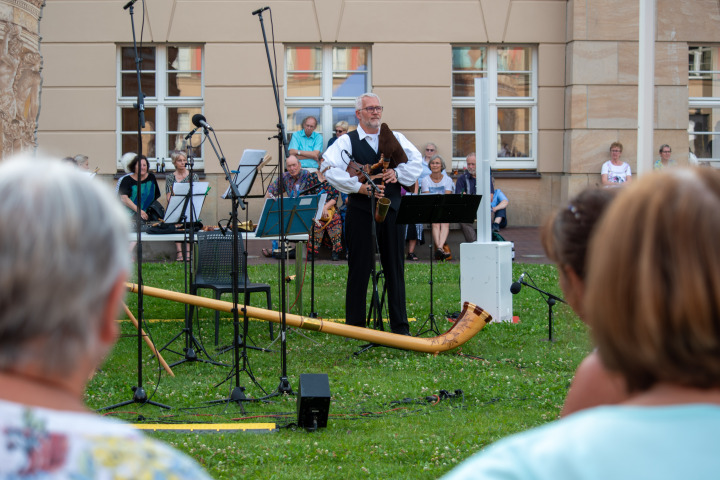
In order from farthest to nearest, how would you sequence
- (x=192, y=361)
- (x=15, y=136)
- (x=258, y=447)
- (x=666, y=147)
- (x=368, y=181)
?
(x=666, y=147) → (x=368, y=181) → (x=192, y=361) → (x=15, y=136) → (x=258, y=447)

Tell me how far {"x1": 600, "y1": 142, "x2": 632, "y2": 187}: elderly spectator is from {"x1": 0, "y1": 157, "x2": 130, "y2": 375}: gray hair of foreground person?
15.6 m

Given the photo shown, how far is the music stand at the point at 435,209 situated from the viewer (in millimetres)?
8133

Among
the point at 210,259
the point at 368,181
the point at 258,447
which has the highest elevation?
the point at 368,181

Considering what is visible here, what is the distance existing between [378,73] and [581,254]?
49.4ft

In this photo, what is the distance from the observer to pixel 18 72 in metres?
5.82

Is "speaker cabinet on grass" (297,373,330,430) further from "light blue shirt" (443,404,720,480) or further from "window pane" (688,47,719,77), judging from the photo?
"window pane" (688,47,719,77)

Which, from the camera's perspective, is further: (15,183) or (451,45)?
(451,45)

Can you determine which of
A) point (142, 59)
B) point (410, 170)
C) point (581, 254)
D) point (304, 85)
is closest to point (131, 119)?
point (142, 59)

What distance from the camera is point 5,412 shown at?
1242 mm

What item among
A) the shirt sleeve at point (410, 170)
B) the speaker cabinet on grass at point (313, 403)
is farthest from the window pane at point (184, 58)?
the speaker cabinet on grass at point (313, 403)

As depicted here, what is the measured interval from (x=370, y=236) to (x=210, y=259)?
1680 millimetres

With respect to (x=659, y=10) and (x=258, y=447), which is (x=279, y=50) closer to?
(x=659, y=10)

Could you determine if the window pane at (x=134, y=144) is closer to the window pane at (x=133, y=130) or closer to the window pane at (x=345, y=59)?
the window pane at (x=133, y=130)

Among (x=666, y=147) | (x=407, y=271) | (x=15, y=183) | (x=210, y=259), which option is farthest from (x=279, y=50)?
(x=15, y=183)
